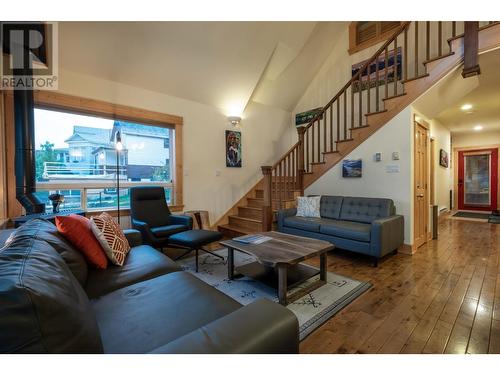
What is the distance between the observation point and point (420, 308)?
1960 millimetres

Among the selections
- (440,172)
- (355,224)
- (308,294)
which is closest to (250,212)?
(355,224)

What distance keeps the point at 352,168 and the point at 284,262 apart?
Result: 269cm

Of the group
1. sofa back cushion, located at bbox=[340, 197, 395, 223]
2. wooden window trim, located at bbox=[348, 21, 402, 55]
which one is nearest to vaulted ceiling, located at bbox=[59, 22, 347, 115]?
wooden window trim, located at bbox=[348, 21, 402, 55]

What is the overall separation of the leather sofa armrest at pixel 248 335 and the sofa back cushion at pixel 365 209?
2957mm

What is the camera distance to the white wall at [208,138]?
341 centimetres

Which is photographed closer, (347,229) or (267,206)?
(347,229)

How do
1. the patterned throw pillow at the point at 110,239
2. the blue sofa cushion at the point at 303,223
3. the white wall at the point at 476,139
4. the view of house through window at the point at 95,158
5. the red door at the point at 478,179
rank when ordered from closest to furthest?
the patterned throw pillow at the point at 110,239
the view of house through window at the point at 95,158
the blue sofa cushion at the point at 303,223
the white wall at the point at 476,139
the red door at the point at 478,179

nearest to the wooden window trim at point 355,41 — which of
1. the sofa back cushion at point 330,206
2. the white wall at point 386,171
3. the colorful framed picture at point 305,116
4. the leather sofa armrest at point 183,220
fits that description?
the colorful framed picture at point 305,116

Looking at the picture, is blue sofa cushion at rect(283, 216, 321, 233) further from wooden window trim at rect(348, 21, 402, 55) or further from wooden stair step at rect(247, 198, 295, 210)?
wooden window trim at rect(348, 21, 402, 55)

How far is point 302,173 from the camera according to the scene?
4.72m

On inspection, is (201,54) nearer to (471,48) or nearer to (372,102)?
(372,102)

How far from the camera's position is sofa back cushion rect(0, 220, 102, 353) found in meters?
0.59

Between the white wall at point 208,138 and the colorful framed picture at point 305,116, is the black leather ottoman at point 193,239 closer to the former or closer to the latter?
the white wall at point 208,138
